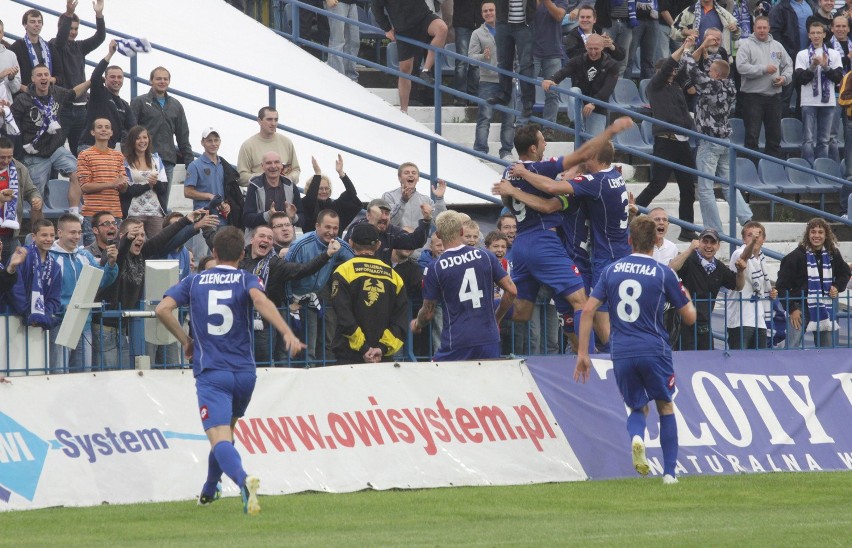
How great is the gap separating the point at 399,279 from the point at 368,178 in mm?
5686

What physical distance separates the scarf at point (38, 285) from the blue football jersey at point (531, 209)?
157 inches

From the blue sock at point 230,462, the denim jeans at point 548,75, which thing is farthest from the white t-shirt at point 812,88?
the blue sock at point 230,462

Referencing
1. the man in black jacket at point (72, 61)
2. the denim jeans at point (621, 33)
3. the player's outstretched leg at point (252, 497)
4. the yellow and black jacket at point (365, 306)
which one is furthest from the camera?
the denim jeans at point (621, 33)

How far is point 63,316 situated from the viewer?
12.4m

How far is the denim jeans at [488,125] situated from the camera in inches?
768

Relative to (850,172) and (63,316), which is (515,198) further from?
(850,172)

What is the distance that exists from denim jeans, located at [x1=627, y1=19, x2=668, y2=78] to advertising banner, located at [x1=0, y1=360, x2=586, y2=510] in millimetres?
10291

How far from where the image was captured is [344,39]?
2136cm

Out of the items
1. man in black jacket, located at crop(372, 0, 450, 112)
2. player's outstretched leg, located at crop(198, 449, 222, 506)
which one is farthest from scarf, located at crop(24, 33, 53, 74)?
player's outstretched leg, located at crop(198, 449, 222, 506)

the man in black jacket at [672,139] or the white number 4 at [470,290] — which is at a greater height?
the man in black jacket at [672,139]

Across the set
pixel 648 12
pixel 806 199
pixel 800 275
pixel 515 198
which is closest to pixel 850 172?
pixel 806 199

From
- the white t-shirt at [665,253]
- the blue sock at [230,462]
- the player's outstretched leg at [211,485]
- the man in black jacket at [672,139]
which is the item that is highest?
the man in black jacket at [672,139]

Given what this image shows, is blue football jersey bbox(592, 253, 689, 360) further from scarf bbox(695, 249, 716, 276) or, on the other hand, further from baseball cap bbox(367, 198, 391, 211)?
scarf bbox(695, 249, 716, 276)

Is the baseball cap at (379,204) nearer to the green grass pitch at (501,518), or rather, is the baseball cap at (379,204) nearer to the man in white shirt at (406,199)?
the man in white shirt at (406,199)
